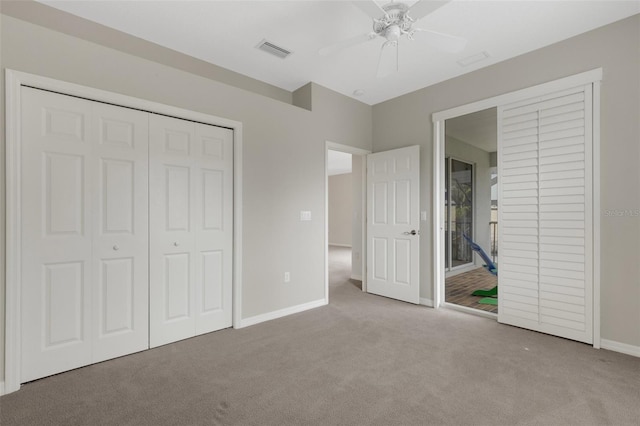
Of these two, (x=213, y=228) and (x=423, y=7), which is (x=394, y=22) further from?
(x=213, y=228)

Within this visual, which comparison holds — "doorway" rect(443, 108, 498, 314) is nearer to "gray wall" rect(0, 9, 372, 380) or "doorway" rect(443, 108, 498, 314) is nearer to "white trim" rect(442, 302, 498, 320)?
"white trim" rect(442, 302, 498, 320)

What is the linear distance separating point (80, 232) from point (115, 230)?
0.22 metres

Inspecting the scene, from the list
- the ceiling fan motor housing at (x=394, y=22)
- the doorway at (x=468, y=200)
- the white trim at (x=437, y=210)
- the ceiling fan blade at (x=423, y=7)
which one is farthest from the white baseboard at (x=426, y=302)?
the ceiling fan blade at (x=423, y=7)

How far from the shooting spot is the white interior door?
12.8 feet

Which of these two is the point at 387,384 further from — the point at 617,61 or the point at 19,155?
the point at 617,61

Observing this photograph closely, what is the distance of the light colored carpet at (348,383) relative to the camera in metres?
1.73

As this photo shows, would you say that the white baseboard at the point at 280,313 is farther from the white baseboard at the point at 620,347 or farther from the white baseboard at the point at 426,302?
the white baseboard at the point at 620,347

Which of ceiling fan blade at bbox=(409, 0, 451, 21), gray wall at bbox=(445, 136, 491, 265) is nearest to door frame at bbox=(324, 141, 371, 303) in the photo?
ceiling fan blade at bbox=(409, 0, 451, 21)

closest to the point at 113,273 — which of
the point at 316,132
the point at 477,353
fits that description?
the point at 316,132

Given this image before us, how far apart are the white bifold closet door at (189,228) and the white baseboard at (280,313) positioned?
0.64 feet

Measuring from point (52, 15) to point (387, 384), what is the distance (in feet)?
12.7

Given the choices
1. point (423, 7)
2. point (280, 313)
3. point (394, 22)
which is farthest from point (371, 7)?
point (280, 313)

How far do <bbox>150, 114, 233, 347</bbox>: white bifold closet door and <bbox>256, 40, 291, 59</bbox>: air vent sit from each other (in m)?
0.90

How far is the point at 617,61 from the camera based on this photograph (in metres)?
2.56
